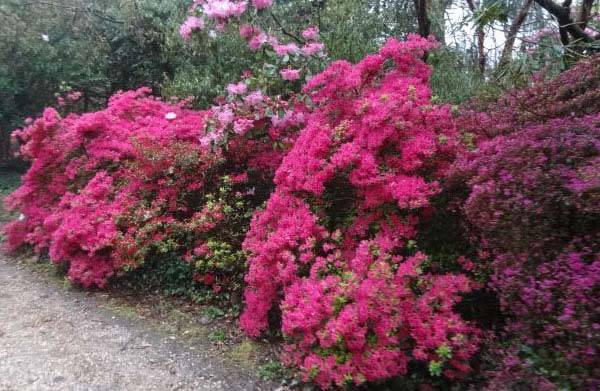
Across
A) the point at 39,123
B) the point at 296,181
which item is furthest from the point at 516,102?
the point at 39,123

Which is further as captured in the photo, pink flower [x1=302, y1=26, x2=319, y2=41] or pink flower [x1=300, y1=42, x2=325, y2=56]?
pink flower [x1=302, y1=26, x2=319, y2=41]

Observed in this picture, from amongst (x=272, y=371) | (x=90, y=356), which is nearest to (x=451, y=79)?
(x=272, y=371)

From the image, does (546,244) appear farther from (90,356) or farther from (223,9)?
(223,9)

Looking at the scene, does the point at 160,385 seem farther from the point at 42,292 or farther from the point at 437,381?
the point at 42,292

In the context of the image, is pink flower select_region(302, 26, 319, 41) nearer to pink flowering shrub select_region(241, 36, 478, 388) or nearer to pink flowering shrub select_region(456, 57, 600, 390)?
pink flowering shrub select_region(241, 36, 478, 388)

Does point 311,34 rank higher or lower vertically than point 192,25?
lower

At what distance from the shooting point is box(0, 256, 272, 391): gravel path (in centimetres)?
330

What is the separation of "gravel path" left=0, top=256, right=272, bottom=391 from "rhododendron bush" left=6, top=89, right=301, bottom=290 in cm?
58

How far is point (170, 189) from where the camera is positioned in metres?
4.89

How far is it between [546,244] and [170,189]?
355cm

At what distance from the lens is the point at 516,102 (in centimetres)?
362

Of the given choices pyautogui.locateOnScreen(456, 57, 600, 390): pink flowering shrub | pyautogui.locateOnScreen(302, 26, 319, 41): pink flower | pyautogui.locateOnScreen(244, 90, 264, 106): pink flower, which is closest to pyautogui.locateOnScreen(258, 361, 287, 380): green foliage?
pyautogui.locateOnScreen(456, 57, 600, 390): pink flowering shrub

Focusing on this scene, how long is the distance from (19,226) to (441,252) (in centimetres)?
546

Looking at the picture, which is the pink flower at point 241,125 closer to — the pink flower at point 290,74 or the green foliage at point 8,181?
the pink flower at point 290,74
